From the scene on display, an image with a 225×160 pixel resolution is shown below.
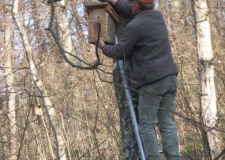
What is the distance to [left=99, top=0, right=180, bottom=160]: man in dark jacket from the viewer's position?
341 centimetres

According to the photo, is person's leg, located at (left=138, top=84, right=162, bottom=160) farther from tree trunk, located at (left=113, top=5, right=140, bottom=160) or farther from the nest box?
the nest box

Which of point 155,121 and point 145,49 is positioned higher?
point 145,49

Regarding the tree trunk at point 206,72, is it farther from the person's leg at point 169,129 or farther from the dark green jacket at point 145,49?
the dark green jacket at point 145,49

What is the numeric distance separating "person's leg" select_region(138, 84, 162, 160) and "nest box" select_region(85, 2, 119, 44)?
0.69m

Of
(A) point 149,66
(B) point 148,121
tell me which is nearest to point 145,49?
(A) point 149,66

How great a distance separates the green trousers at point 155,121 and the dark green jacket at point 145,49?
9 cm

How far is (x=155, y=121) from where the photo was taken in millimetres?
3525

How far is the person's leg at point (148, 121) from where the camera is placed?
134 inches

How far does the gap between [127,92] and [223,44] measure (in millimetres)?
4828

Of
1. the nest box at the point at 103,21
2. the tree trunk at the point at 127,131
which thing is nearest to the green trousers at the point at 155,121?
the tree trunk at the point at 127,131

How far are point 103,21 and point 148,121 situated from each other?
1.13 metres

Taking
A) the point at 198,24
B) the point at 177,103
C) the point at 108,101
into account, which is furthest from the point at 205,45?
the point at 108,101

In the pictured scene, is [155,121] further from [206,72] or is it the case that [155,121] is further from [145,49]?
[206,72]

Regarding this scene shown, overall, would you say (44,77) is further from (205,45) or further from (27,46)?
(205,45)
